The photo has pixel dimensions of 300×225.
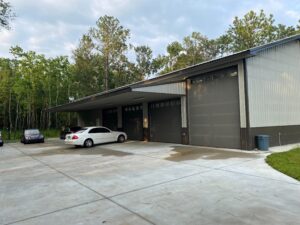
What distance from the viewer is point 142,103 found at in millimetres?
18906

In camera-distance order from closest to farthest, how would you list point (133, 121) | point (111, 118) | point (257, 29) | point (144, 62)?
point (133, 121)
point (111, 118)
point (257, 29)
point (144, 62)

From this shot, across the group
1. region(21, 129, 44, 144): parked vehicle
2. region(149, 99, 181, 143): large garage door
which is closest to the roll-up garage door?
region(149, 99, 181, 143): large garage door

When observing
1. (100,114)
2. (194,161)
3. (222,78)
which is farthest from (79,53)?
(194,161)

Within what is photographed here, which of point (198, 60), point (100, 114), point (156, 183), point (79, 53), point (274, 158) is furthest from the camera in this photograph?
point (198, 60)

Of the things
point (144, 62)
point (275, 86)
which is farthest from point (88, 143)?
point (144, 62)

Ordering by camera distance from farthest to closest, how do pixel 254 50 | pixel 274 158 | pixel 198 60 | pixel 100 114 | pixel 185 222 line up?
pixel 198 60, pixel 100 114, pixel 254 50, pixel 274 158, pixel 185 222

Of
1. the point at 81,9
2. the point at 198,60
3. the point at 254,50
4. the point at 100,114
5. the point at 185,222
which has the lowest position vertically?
the point at 185,222

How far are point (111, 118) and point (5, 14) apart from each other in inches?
570

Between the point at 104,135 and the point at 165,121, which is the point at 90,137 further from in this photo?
the point at 165,121

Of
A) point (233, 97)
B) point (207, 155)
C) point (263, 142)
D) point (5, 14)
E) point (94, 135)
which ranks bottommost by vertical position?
point (207, 155)

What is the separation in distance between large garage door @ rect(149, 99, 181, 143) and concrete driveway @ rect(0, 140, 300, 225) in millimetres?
7487

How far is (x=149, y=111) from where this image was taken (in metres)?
18.2

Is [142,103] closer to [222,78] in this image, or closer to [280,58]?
[222,78]

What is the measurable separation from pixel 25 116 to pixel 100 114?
72.9ft
